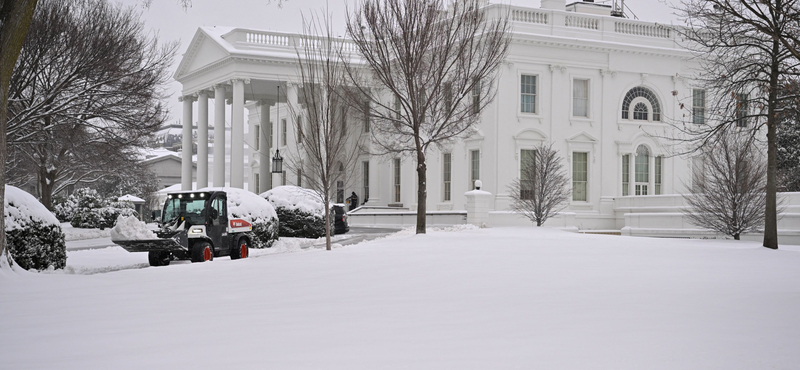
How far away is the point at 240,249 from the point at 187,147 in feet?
101

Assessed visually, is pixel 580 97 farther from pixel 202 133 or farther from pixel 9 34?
pixel 9 34

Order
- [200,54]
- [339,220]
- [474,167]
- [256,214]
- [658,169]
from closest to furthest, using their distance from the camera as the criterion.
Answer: [256,214], [339,220], [474,167], [658,169], [200,54]

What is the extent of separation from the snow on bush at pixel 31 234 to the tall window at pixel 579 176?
28.3 meters

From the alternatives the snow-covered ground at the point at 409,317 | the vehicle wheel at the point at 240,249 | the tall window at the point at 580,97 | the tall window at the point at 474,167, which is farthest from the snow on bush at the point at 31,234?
the tall window at the point at 580,97

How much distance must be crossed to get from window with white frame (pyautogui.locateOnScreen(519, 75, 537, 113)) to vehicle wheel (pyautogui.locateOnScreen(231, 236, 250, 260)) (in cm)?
2175

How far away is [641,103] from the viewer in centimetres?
4038

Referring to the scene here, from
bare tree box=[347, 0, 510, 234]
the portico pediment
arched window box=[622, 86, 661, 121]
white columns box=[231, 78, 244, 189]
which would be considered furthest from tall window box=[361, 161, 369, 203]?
bare tree box=[347, 0, 510, 234]

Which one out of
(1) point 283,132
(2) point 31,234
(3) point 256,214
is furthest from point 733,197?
(1) point 283,132

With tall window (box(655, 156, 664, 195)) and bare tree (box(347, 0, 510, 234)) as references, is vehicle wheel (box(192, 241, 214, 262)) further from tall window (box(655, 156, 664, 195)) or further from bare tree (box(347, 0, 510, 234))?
tall window (box(655, 156, 664, 195))

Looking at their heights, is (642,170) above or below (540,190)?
above

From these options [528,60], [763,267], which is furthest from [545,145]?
[763,267]

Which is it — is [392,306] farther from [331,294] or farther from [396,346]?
[396,346]

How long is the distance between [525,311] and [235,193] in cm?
1394

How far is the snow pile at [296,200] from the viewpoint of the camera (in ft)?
87.1
